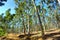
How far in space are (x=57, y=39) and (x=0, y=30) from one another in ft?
90.5

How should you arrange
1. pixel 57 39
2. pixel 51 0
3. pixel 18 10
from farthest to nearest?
pixel 18 10, pixel 51 0, pixel 57 39

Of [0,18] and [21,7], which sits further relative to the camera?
[0,18]

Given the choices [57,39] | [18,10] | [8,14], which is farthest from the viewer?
[8,14]

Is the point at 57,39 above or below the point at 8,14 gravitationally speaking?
below

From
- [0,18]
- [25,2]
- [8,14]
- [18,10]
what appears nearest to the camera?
[25,2]

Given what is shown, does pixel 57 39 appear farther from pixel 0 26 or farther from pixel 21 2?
pixel 0 26

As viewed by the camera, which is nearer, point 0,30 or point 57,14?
point 0,30

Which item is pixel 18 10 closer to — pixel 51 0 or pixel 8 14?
pixel 8 14

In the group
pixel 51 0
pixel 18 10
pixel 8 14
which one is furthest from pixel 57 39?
pixel 8 14

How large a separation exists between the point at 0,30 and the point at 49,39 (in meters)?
26.2

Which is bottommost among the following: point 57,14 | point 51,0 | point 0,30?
point 0,30

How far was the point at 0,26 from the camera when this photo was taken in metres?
48.0

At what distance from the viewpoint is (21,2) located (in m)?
35.9

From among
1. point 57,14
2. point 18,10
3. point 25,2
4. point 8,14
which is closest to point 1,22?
point 8,14
